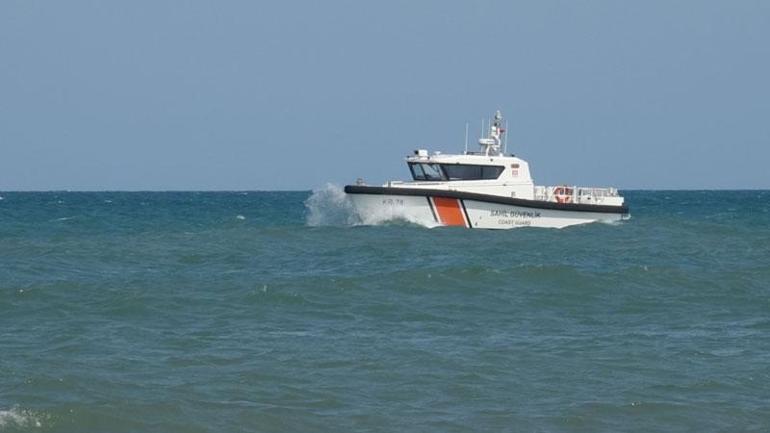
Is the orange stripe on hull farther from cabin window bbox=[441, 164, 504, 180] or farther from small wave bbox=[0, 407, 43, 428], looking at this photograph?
small wave bbox=[0, 407, 43, 428]

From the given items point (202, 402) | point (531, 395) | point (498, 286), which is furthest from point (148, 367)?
point (498, 286)

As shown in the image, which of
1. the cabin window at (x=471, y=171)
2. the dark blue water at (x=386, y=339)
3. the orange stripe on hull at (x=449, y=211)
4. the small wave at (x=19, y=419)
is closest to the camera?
the small wave at (x=19, y=419)

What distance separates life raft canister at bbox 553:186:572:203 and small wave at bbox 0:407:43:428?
2447cm

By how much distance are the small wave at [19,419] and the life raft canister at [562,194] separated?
2447 cm

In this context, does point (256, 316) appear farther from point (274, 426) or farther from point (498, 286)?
point (274, 426)

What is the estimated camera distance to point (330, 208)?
3622 cm

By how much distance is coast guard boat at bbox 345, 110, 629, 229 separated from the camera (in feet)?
108

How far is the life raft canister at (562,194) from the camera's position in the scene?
3502 centimetres

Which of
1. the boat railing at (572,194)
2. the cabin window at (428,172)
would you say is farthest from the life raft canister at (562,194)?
the cabin window at (428,172)

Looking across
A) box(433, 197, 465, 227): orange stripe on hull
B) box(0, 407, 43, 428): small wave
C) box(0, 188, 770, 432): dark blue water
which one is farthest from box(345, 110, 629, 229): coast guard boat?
box(0, 407, 43, 428): small wave

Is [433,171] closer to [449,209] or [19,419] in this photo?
[449,209]

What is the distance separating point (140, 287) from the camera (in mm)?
20891

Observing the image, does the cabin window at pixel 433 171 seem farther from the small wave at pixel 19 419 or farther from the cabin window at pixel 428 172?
the small wave at pixel 19 419

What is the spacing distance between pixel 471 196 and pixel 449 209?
63 centimetres
